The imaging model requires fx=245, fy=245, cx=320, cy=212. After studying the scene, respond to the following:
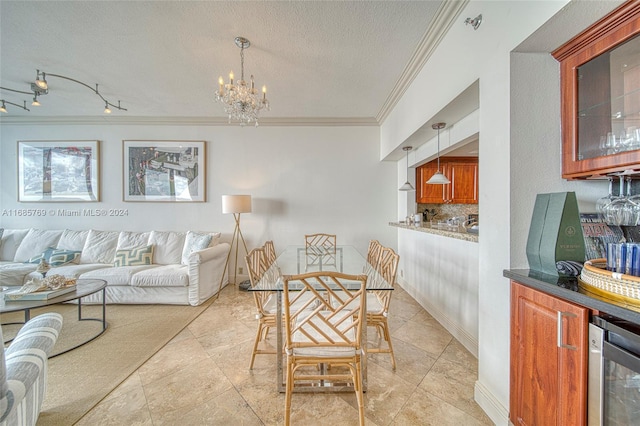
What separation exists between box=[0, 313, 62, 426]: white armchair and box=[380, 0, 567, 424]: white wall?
216cm

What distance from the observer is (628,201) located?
1.21m

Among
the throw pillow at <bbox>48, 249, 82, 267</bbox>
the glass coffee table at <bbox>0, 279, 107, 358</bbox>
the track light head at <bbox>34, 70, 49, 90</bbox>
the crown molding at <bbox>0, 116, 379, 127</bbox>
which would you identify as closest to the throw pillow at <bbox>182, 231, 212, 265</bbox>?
the glass coffee table at <bbox>0, 279, 107, 358</bbox>

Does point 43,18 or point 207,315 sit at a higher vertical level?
point 43,18

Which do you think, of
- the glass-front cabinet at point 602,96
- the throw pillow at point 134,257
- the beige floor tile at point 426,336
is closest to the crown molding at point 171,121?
the throw pillow at point 134,257

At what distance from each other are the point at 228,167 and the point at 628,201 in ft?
14.2

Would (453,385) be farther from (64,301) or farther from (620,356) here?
(64,301)

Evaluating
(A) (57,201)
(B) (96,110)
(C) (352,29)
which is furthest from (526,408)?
(A) (57,201)

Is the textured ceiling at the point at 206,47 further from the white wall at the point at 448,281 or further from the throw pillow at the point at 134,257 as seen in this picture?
the throw pillow at the point at 134,257

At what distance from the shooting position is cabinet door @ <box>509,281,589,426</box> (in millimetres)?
938

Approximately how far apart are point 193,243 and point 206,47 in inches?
101

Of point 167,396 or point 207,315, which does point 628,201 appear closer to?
point 167,396

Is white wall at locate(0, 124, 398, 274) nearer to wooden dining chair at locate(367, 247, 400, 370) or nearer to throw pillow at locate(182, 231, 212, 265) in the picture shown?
throw pillow at locate(182, 231, 212, 265)

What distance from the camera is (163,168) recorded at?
13.5 feet

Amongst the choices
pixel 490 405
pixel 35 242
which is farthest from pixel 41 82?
pixel 490 405
